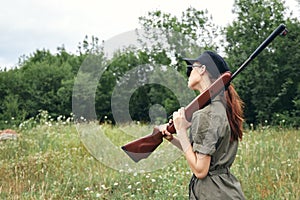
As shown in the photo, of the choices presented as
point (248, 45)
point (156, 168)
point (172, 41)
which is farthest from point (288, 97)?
point (156, 168)

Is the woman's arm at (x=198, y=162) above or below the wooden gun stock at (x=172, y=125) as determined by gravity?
below

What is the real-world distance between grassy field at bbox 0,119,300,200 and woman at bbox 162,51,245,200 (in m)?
2.04

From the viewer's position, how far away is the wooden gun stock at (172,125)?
238 centimetres

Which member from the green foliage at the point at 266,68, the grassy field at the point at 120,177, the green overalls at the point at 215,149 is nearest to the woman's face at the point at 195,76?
the green overalls at the point at 215,149

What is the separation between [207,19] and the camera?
69.0 ft

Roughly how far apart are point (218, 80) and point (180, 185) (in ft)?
8.81

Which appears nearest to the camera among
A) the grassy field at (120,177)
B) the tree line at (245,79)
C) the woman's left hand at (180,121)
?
the woman's left hand at (180,121)

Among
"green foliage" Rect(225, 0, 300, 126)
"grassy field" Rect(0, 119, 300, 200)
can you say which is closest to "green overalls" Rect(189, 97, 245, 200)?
"grassy field" Rect(0, 119, 300, 200)

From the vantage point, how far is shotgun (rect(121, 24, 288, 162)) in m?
2.32

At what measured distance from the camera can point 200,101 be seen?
2.40 m

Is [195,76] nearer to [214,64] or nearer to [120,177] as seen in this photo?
[214,64]

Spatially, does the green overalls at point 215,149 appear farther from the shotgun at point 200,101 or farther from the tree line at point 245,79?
the tree line at point 245,79

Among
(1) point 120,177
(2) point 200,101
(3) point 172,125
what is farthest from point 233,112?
(1) point 120,177

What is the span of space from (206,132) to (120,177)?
3.16 metres
